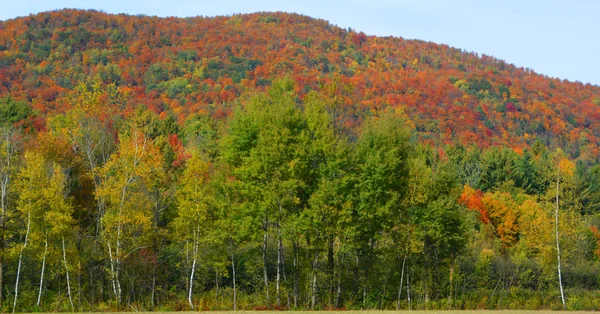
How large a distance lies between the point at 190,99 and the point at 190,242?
87469mm

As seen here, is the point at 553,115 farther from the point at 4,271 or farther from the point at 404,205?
the point at 4,271

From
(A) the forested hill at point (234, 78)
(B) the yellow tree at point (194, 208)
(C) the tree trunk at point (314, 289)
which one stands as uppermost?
(A) the forested hill at point (234, 78)

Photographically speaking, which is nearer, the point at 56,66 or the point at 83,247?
the point at 83,247

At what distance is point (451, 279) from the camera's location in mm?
45188

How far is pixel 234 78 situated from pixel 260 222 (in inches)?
4279

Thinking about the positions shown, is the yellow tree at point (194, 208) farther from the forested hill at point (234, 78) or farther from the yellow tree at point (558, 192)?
the forested hill at point (234, 78)

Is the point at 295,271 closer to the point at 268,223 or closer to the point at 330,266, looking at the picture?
the point at 330,266

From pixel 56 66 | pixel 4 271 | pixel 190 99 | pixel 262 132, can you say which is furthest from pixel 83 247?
pixel 56 66

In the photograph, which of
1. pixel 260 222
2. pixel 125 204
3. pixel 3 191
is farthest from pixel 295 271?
pixel 3 191

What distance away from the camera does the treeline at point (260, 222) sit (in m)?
41.2

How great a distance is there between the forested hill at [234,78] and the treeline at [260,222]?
201 ft

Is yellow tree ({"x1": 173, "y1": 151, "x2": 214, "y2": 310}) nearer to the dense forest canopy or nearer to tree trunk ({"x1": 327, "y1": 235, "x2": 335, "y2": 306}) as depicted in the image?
the dense forest canopy

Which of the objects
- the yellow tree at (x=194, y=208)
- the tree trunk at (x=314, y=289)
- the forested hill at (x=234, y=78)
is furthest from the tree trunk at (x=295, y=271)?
the forested hill at (x=234, y=78)

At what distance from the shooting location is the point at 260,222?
138ft
